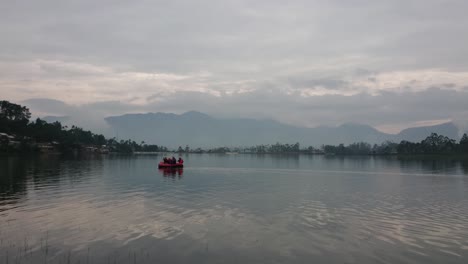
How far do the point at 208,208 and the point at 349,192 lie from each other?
21.2 m

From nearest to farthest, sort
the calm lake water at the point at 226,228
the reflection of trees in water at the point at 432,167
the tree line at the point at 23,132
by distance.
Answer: the calm lake water at the point at 226,228 < the reflection of trees in water at the point at 432,167 < the tree line at the point at 23,132

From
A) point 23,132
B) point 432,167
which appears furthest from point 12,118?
point 432,167

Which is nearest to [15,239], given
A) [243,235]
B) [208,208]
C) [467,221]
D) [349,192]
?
[243,235]

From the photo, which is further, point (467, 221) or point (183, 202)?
point (183, 202)

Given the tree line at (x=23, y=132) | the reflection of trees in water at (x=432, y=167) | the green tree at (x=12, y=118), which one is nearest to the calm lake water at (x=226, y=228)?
the reflection of trees in water at (x=432, y=167)

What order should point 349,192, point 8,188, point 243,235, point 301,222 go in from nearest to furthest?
point 243,235 → point 301,222 → point 8,188 → point 349,192

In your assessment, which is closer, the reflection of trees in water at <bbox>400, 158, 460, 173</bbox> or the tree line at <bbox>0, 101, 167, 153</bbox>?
the reflection of trees in water at <bbox>400, 158, 460, 173</bbox>

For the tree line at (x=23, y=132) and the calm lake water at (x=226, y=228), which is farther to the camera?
the tree line at (x=23, y=132)

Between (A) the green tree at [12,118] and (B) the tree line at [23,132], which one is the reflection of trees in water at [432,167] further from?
(A) the green tree at [12,118]

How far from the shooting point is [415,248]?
21.0 m

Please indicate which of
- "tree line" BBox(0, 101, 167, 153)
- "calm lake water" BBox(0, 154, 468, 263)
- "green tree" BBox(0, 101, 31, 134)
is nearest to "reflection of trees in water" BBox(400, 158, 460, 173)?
"calm lake water" BBox(0, 154, 468, 263)

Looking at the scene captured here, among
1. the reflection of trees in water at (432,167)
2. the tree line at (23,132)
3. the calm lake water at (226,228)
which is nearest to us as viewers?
the calm lake water at (226,228)

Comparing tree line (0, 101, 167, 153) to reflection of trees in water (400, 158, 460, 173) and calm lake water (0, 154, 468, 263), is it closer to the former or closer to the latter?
calm lake water (0, 154, 468, 263)

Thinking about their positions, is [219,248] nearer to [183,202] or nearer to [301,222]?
[301,222]
